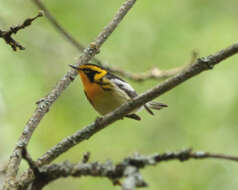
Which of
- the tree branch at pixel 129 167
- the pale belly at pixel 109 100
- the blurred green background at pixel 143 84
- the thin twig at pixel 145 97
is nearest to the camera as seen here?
the tree branch at pixel 129 167

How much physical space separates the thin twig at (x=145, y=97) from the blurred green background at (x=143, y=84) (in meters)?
3.35

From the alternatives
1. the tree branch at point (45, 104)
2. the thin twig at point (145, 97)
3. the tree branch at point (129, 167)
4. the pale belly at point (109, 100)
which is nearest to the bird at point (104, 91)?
the pale belly at point (109, 100)

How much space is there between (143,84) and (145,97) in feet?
12.9

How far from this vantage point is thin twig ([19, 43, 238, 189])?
2.22m

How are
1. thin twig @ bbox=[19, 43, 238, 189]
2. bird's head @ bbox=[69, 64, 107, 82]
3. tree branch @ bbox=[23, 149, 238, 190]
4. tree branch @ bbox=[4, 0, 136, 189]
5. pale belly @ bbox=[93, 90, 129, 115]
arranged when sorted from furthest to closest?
bird's head @ bbox=[69, 64, 107, 82] < pale belly @ bbox=[93, 90, 129, 115] < thin twig @ bbox=[19, 43, 238, 189] < tree branch @ bbox=[4, 0, 136, 189] < tree branch @ bbox=[23, 149, 238, 190]

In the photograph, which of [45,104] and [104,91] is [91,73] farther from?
[45,104]

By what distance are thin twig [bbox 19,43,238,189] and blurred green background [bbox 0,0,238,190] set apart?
3345mm

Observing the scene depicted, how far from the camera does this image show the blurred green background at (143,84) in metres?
6.02

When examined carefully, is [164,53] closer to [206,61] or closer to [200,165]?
[200,165]

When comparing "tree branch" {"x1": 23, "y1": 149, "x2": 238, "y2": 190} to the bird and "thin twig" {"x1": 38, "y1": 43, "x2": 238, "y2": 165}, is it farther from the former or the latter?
the bird

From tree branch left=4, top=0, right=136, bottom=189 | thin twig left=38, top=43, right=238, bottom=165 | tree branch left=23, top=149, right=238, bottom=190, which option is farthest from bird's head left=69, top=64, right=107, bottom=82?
tree branch left=23, top=149, right=238, bottom=190

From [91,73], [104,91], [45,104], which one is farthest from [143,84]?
[45,104]

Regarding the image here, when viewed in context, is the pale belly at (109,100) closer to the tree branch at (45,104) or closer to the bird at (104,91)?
the bird at (104,91)

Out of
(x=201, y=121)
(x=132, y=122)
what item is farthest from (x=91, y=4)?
(x=201, y=121)
